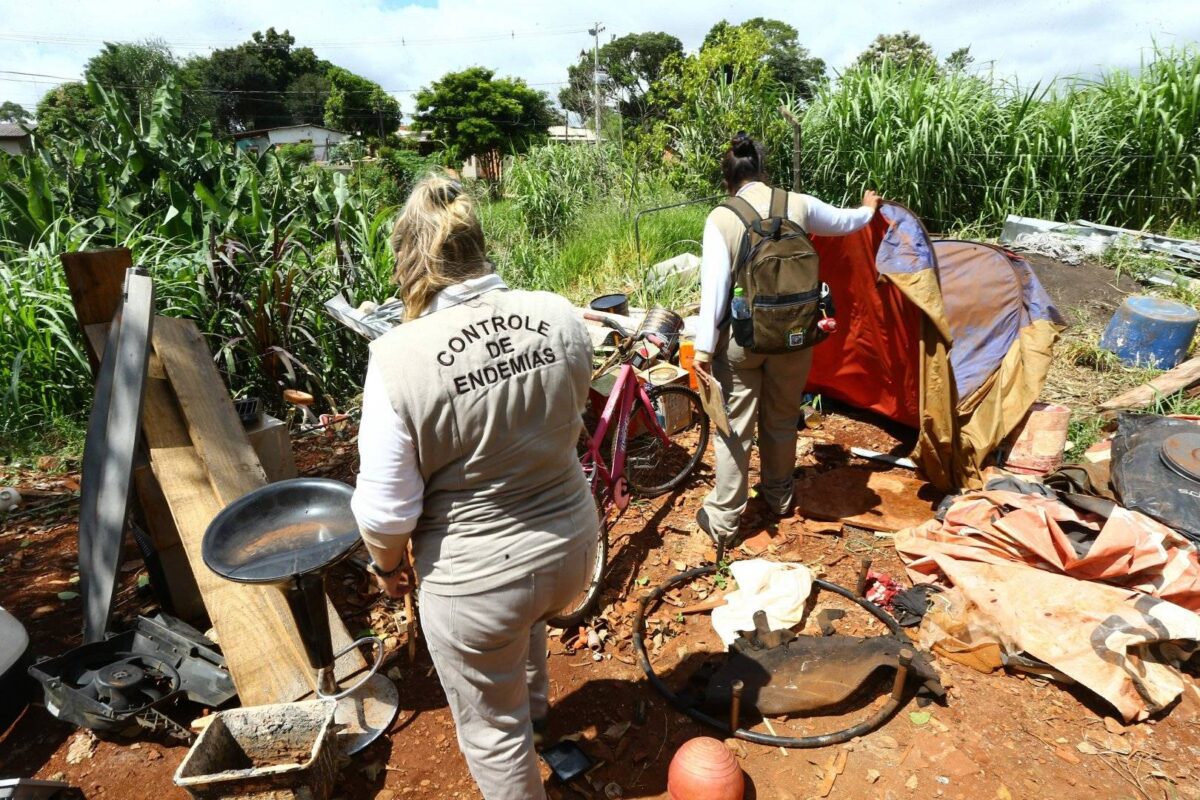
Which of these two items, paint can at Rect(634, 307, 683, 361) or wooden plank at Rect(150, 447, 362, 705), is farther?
paint can at Rect(634, 307, 683, 361)

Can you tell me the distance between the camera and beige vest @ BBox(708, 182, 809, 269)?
3217 mm

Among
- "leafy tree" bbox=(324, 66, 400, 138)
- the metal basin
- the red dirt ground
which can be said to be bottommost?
the red dirt ground

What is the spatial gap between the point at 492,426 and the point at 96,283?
2.58 metres

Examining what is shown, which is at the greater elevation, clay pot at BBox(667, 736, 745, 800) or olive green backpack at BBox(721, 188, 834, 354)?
olive green backpack at BBox(721, 188, 834, 354)

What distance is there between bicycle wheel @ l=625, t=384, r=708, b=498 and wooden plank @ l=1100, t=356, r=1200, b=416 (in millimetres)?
2758

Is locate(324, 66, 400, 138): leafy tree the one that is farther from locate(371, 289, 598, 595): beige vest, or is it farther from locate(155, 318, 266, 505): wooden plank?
locate(371, 289, 598, 595): beige vest

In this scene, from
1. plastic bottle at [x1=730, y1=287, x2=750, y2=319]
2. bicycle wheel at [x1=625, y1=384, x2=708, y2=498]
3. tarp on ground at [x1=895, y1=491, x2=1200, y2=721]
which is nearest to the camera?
tarp on ground at [x1=895, y1=491, x2=1200, y2=721]

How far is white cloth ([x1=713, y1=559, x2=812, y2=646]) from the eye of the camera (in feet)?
10.3

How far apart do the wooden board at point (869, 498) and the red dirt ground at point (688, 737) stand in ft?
2.61

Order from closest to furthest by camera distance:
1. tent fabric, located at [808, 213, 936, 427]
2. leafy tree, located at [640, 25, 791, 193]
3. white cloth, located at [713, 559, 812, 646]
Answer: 1. white cloth, located at [713, 559, 812, 646]
2. tent fabric, located at [808, 213, 936, 427]
3. leafy tree, located at [640, 25, 791, 193]

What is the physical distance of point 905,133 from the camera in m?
8.20

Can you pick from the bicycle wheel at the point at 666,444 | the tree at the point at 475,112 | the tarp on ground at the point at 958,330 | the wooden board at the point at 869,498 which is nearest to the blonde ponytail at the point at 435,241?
the bicycle wheel at the point at 666,444

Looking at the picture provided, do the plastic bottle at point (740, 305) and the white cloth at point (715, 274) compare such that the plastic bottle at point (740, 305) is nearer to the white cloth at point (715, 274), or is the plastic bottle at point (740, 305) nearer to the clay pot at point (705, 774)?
the white cloth at point (715, 274)

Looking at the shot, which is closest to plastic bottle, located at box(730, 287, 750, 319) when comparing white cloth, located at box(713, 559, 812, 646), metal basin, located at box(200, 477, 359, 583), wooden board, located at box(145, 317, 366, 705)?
white cloth, located at box(713, 559, 812, 646)
